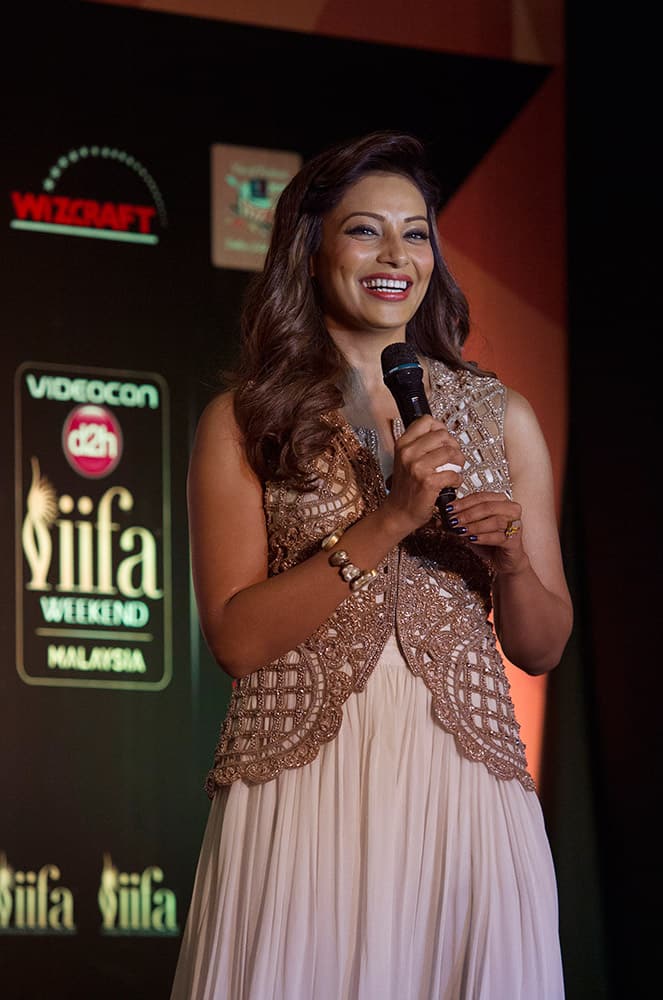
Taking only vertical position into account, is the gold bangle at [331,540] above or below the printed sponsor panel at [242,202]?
below

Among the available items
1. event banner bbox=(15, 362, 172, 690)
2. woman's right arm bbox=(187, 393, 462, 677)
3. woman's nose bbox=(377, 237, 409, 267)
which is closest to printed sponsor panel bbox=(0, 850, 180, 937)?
event banner bbox=(15, 362, 172, 690)

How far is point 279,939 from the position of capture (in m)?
2.20

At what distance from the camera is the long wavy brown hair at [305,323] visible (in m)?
2.43

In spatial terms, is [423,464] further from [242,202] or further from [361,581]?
[242,202]

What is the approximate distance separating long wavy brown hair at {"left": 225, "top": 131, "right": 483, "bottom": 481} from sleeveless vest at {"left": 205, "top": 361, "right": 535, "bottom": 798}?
2.0 inches

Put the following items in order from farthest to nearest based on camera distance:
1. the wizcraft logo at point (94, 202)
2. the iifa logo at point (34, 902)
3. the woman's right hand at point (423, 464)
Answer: the wizcraft logo at point (94, 202), the iifa logo at point (34, 902), the woman's right hand at point (423, 464)

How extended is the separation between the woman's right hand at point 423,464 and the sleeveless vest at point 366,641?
23 cm

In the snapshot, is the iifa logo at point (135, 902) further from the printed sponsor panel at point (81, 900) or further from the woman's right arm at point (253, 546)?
the woman's right arm at point (253, 546)

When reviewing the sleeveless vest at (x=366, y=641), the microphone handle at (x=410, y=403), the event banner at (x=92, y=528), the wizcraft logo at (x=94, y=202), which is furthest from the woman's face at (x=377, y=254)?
the wizcraft logo at (x=94, y=202)

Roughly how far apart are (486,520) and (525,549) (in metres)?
0.32

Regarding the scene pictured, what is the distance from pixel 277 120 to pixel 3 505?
4.54ft

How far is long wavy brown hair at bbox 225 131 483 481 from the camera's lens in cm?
243

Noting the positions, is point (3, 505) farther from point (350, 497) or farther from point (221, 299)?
point (350, 497)

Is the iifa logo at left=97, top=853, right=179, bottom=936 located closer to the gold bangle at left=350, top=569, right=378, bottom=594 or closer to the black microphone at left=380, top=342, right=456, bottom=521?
the gold bangle at left=350, top=569, right=378, bottom=594
